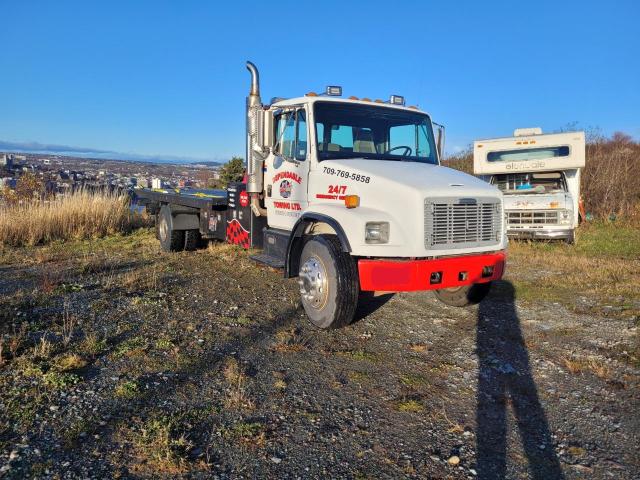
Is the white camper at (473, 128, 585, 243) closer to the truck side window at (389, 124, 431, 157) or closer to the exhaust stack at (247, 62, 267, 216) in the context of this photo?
the truck side window at (389, 124, 431, 157)

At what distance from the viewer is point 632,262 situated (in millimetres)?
9352

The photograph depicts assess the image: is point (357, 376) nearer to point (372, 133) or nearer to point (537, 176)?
point (372, 133)

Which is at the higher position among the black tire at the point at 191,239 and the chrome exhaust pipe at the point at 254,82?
the chrome exhaust pipe at the point at 254,82

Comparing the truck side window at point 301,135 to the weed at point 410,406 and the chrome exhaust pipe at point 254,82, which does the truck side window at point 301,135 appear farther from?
the weed at point 410,406

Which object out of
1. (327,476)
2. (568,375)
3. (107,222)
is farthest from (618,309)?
(107,222)

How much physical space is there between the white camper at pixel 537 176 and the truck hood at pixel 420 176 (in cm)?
654

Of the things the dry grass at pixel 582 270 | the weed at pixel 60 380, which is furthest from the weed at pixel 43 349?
the dry grass at pixel 582 270

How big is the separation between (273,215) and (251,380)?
3310 mm

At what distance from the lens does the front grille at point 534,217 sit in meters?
11.4

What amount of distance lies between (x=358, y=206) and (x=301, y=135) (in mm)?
1485

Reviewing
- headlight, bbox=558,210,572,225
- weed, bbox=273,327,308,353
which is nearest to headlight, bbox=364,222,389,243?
weed, bbox=273,327,308,353

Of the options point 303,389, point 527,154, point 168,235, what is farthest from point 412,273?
point 527,154

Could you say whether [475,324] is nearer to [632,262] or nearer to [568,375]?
[568,375]

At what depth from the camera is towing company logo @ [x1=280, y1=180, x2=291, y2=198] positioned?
6.45 metres
